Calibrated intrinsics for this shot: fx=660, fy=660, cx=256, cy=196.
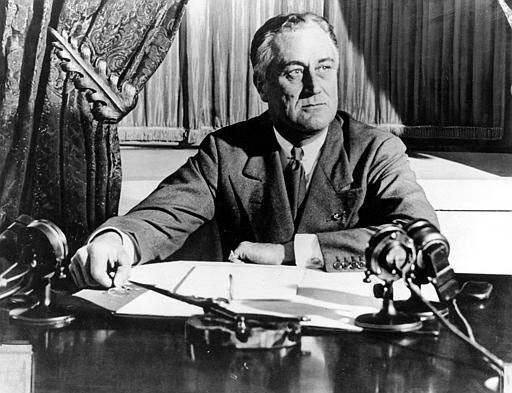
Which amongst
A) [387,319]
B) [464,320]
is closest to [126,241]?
[387,319]

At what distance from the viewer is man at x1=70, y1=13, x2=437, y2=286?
202 cm

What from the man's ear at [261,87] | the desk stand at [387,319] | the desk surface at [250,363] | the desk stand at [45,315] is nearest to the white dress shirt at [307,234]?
the man's ear at [261,87]

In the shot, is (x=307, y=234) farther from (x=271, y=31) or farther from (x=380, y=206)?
(x=271, y=31)

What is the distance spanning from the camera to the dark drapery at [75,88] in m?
2.18

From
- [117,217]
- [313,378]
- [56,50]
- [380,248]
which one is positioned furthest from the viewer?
[56,50]

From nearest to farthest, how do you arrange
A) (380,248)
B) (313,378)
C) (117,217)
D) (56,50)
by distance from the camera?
(313,378)
(380,248)
(117,217)
(56,50)

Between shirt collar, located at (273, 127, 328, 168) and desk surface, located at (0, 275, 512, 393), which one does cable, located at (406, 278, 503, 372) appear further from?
shirt collar, located at (273, 127, 328, 168)

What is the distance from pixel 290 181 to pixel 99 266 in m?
0.68

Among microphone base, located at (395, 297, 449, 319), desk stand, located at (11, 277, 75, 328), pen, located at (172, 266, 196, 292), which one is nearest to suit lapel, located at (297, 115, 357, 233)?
pen, located at (172, 266, 196, 292)

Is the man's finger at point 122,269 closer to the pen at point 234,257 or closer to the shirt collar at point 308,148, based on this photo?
the pen at point 234,257

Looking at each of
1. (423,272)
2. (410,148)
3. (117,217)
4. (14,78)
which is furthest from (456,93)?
(14,78)

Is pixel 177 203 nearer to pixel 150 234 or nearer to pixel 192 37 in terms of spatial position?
pixel 150 234

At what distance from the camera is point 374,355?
1371 millimetres

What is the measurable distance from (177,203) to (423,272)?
0.85 meters
